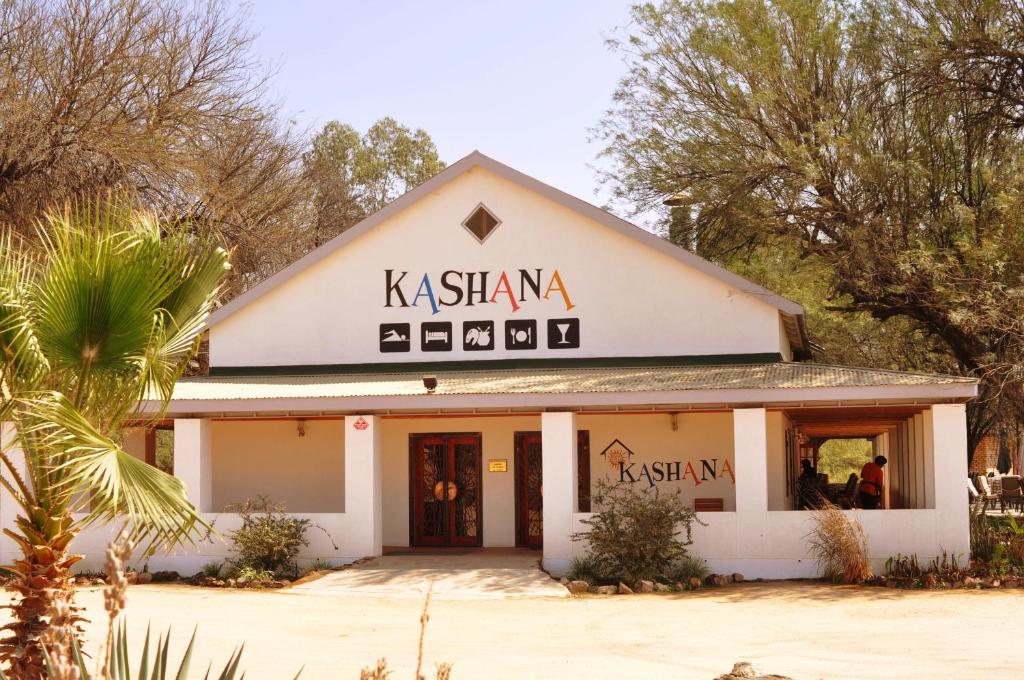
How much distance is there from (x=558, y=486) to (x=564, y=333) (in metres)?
3.95

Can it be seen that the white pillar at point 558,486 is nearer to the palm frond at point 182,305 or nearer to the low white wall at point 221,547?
the low white wall at point 221,547

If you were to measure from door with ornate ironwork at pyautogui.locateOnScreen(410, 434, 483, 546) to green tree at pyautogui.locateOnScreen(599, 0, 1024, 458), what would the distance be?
6.62 metres

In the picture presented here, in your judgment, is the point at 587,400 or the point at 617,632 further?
the point at 587,400

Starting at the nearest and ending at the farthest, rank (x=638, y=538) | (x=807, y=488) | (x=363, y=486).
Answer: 1. (x=638, y=538)
2. (x=363, y=486)
3. (x=807, y=488)

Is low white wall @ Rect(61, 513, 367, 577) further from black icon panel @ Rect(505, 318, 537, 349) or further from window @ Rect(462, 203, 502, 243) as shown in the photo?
window @ Rect(462, 203, 502, 243)

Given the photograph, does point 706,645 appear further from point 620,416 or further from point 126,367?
point 620,416

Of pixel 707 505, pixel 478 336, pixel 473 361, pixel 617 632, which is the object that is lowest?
pixel 617 632

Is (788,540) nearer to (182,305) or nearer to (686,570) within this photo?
(686,570)

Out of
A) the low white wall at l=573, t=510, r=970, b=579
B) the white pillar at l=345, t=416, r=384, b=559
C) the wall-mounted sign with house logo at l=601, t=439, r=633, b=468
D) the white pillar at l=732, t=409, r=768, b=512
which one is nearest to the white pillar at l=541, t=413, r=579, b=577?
the low white wall at l=573, t=510, r=970, b=579

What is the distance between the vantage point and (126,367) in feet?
26.0

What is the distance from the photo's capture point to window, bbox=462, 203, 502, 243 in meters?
22.2

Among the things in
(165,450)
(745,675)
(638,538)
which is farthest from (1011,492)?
(165,450)

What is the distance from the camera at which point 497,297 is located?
72.3 ft

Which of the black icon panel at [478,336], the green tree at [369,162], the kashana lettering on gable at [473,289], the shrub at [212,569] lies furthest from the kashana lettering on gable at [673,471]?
the green tree at [369,162]
